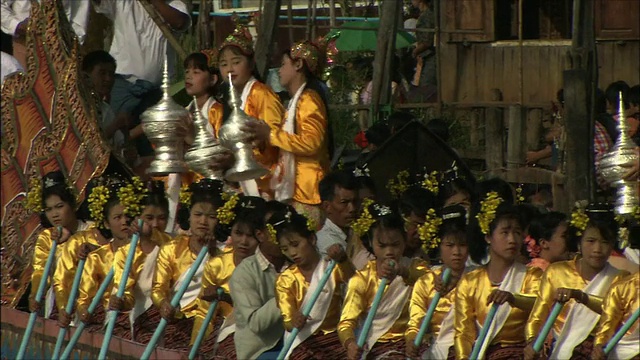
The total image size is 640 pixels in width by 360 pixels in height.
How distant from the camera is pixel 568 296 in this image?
7.80m

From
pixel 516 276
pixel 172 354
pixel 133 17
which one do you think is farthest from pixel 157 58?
pixel 516 276

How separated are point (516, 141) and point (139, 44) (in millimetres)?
2734

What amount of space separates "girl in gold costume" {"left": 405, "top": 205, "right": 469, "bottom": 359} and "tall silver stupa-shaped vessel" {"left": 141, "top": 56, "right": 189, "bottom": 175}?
2.08 meters

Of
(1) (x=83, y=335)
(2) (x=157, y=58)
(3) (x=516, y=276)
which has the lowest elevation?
(1) (x=83, y=335)

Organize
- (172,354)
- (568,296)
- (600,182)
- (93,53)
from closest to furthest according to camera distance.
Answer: (568,296) → (172,354) → (600,182) → (93,53)

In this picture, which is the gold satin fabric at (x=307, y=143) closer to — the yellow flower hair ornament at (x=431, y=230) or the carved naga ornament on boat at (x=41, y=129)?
the yellow flower hair ornament at (x=431, y=230)

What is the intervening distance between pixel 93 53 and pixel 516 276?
4446 millimetres

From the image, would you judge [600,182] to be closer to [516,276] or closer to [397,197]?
[397,197]

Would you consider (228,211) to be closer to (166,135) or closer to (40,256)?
(166,135)

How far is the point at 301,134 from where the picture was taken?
9.99 metres

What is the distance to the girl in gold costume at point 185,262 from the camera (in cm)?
970

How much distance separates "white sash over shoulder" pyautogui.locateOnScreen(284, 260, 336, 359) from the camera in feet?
29.1

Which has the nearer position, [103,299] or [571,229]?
[571,229]

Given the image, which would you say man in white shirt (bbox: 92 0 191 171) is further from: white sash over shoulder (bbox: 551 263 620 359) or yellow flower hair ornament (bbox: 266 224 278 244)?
white sash over shoulder (bbox: 551 263 620 359)
